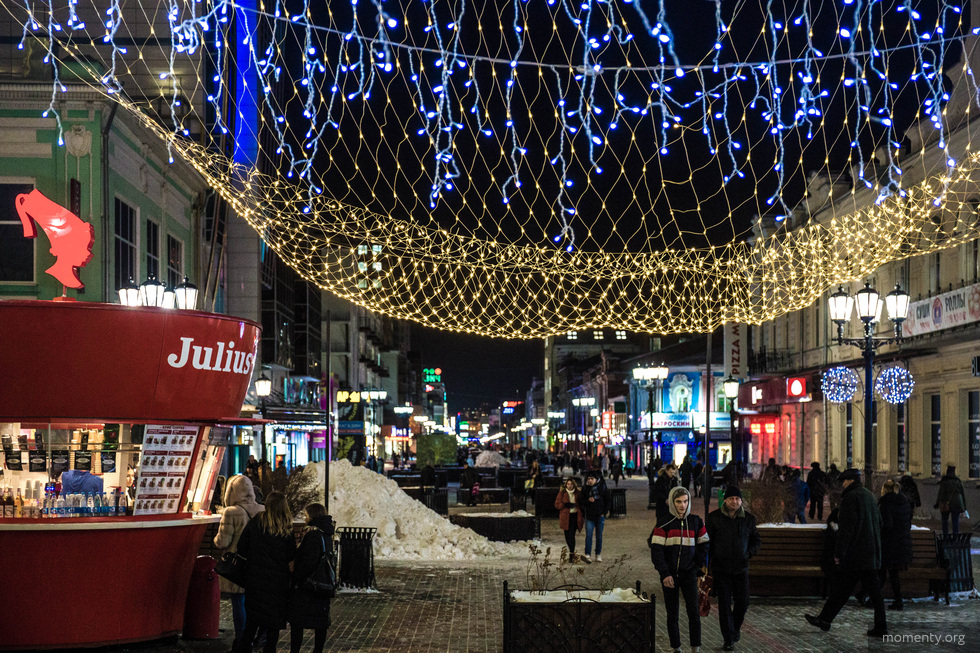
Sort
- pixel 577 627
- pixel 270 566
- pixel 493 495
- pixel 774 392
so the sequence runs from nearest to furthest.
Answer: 1. pixel 577 627
2. pixel 270 566
3. pixel 493 495
4. pixel 774 392

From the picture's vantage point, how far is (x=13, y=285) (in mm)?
21859

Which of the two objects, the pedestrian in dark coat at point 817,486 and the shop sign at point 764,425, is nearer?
the pedestrian in dark coat at point 817,486

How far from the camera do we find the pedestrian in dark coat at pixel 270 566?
31.4ft

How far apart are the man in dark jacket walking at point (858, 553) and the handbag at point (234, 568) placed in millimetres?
6014

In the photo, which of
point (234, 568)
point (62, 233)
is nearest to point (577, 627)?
point (234, 568)

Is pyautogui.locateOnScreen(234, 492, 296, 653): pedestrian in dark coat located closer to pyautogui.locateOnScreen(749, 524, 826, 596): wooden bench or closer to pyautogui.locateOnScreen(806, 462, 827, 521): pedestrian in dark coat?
pyautogui.locateOnScreen(749, 524, 826, 596): wooden bench

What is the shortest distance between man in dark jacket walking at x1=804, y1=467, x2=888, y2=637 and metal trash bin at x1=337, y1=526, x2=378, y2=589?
5944mm

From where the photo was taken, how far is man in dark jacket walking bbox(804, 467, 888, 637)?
11875mm

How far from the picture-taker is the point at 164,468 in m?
11.1

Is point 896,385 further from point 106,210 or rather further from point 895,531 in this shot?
point 106,210

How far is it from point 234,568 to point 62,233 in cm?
1213

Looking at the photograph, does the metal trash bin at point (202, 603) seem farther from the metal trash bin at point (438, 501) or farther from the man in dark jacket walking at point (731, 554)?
the metal trash bin at point (438, 501)

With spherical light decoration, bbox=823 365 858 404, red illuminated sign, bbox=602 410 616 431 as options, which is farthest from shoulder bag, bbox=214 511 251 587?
red illuminated sign, bbox=602 410 616 431

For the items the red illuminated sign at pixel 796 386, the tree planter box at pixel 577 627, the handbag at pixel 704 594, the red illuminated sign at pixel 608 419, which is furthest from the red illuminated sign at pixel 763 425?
the tree planter box at pixel 577 627
